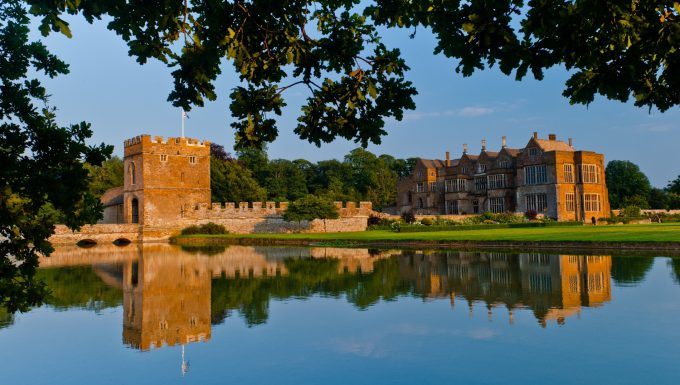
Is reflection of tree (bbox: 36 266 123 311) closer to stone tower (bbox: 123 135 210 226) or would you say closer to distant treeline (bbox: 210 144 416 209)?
stone tower (bbox: 123 135 210 226)

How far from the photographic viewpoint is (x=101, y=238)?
42.5 meters

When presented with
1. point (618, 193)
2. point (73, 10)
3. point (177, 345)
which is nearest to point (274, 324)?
point (177, 345)

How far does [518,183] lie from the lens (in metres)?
48.2

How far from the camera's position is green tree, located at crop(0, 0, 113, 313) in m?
5.38

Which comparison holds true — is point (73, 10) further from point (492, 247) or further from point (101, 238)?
point (101, 238)

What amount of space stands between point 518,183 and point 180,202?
1072 inches

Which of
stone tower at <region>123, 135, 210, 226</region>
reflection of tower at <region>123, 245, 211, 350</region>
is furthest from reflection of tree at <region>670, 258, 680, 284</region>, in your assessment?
stone tower at <region>123, 135, 210, 226</region>

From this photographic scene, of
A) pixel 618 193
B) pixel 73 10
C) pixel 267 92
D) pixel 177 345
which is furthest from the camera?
pixel 618 193

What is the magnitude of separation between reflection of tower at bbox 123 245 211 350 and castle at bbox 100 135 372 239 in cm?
2666

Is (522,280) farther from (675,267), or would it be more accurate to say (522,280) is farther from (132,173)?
(132,173)

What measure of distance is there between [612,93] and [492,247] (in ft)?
70.4

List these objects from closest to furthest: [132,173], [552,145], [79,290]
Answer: [79,290] < [132,173] < [552,145]

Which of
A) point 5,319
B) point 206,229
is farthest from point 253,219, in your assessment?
point 5,319

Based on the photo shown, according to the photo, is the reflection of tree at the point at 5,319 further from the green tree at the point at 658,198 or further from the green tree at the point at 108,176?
the green tree at the point at 658,198
